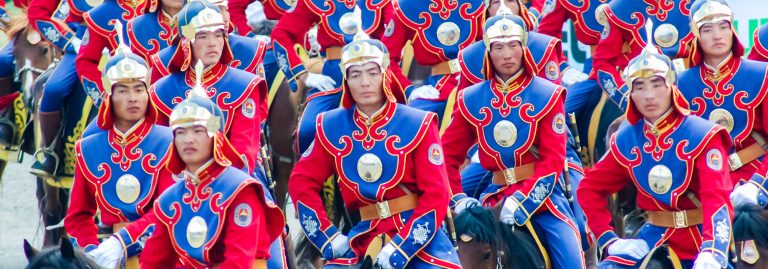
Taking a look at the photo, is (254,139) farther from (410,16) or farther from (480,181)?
(410,16)

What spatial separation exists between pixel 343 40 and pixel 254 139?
259 cm

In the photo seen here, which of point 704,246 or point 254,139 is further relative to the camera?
point 254,139

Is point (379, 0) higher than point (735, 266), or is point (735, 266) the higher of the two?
point (379, 0)

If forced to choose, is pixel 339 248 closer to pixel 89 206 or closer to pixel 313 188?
pixel 313 188

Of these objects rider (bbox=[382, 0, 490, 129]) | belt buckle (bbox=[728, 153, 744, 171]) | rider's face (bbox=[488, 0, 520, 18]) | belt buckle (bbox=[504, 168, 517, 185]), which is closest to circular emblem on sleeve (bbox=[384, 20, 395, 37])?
rider (bbox=[382, 0, 490, 129])

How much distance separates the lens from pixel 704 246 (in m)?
11.4

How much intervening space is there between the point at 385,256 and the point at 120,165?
5.38 feet

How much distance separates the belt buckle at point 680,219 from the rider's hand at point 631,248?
0.20 m

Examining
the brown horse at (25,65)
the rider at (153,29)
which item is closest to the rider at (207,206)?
the rider at (153,29)

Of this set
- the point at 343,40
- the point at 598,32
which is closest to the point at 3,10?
the point at 343,40

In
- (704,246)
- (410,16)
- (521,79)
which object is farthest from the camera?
(410,16)

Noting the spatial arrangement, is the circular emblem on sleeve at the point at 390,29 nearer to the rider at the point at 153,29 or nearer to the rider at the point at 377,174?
the rider at the point at 153,29

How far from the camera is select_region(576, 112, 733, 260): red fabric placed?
1143cm

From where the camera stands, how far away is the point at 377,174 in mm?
11664
